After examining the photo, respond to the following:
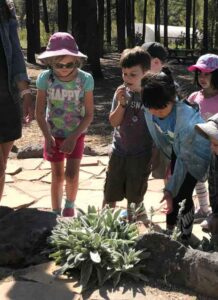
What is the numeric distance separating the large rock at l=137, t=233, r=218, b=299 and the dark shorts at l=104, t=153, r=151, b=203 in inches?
35.4

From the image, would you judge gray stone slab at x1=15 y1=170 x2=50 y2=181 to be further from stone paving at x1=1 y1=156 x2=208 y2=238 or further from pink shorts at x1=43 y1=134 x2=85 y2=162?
pink shorts at x1=43 y1=134 x2=85 y2=162

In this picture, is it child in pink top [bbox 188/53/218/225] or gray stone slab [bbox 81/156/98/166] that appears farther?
gray stone slab [bbox 81/156/98/166]

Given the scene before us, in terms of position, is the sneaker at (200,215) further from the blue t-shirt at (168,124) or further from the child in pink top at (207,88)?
the blue t-shirt at (168,124)

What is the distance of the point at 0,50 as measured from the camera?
3.29 metres

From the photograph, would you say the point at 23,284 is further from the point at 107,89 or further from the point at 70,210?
the point at 107,89

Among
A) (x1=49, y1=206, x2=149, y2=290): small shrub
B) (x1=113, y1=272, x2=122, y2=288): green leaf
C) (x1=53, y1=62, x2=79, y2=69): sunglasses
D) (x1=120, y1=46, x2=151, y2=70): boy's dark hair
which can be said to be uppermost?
(x1=120, y1=46, x2=151, y2=70): boy's dark hair

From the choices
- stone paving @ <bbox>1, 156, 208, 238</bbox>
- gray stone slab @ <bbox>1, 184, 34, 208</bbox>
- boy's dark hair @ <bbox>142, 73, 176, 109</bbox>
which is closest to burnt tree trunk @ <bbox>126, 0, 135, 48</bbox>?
stone paving @ <bbox>1, 156, 208, 238</bbox>

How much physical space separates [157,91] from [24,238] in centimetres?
115

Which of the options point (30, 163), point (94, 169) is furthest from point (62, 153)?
point (30, 163)

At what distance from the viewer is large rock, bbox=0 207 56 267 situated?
3107 millimetres

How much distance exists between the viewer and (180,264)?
275 centimetres

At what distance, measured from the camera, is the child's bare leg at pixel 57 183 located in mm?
3858

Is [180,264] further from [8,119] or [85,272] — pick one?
[8,119]

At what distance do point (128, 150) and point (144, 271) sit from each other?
3.55ft
